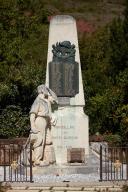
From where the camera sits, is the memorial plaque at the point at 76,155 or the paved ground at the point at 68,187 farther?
the memorial plaque at the point at 76,155

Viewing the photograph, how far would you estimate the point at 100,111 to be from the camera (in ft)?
92.8

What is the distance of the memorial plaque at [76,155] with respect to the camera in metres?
17.7

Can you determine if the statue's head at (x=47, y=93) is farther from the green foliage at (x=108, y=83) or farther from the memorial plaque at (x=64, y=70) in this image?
the green foliage at (x=108, y=83)

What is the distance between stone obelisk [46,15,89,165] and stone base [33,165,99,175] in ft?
2.78

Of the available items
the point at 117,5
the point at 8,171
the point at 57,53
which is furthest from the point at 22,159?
the point at 117,5

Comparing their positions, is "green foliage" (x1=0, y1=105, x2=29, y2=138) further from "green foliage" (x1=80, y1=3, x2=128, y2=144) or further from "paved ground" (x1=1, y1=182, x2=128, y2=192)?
"paved ground" (x1=1, y1=182, x2=128, y2=192)

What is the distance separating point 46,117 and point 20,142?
6281mm

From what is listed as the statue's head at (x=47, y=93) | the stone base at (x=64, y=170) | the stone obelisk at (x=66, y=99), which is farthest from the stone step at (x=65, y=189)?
the stone obelisk at (x=66, y=99)

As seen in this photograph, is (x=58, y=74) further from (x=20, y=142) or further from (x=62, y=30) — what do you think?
(x=20, y=142)

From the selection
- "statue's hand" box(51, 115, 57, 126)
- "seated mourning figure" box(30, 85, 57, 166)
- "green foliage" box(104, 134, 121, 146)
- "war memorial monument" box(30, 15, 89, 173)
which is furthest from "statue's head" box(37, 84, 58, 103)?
"green foliage" box(104, 134, 121, 146)

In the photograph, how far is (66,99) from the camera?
1830 cm

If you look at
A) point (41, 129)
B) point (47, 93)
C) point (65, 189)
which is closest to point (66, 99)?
point (47, 93)

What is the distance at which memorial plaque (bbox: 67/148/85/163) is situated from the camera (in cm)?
1770

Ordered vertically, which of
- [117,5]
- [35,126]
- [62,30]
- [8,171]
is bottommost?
[8,171]
